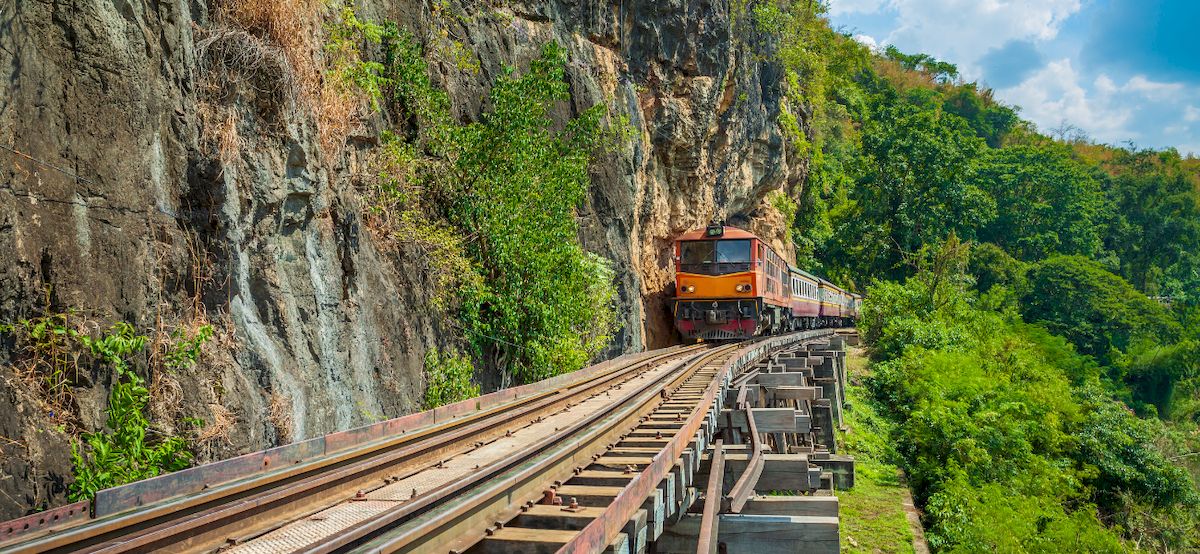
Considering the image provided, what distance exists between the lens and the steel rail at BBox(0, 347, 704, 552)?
3.64 meters

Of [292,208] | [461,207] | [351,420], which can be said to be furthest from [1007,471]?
[292,208]

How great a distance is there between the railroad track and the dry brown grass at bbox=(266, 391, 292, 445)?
1.21 m

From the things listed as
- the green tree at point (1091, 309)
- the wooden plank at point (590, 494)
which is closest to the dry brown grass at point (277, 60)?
the wooden plank at point (590, 494)

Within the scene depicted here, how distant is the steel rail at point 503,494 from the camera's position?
12.6 ft

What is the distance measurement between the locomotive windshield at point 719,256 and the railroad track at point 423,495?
13932 mm

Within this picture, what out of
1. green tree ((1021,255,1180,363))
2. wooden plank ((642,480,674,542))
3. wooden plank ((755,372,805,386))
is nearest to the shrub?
wooden plank ((642,480,674,542))

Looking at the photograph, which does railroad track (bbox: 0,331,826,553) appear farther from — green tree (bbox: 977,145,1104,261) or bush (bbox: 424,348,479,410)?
green tree (bbox: 977,145,1104,261)

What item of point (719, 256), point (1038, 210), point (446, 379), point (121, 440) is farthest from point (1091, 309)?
point (121, 440)

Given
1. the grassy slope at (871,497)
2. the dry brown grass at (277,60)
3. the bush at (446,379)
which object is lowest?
the grassy slope at (871,497)

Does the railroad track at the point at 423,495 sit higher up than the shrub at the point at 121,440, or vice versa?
the shrub at the point at 121,440

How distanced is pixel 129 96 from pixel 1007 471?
1604 cm

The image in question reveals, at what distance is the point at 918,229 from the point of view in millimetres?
46656

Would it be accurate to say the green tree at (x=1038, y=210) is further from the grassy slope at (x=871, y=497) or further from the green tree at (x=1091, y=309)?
→ the grassy slope at (x=871, y=497)

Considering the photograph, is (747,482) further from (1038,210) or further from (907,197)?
(1038,210)
